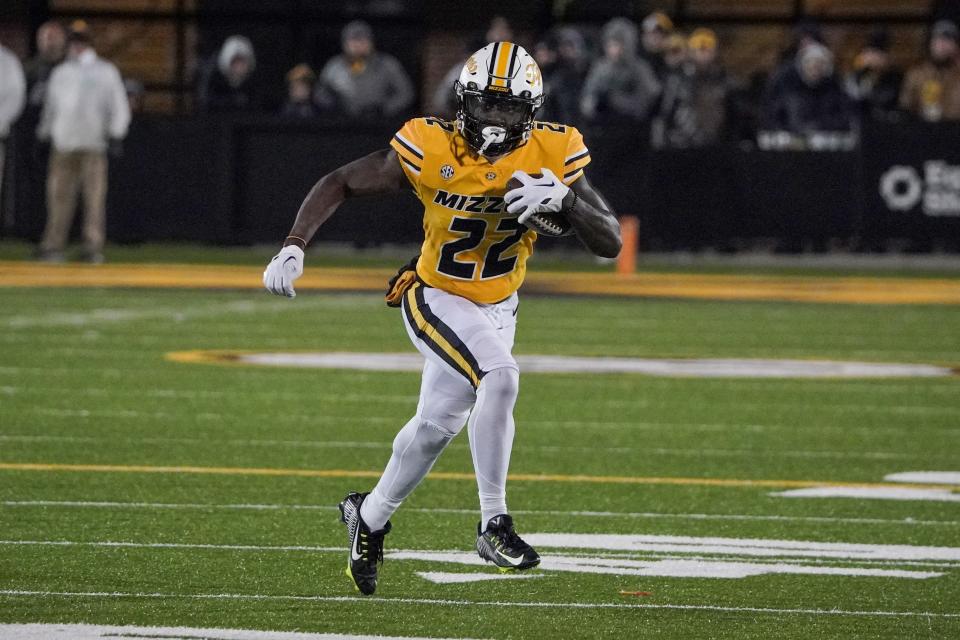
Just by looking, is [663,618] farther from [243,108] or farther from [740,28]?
[740,28]

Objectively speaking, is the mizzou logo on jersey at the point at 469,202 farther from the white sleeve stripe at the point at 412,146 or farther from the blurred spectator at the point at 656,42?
the blurred spectator at the point at 656,42

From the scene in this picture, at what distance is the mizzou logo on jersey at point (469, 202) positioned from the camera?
610cm

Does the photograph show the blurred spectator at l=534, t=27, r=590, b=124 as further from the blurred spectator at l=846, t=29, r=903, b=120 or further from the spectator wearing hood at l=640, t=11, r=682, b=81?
the blurred spectator at l=846, t=29, r=903, b=120

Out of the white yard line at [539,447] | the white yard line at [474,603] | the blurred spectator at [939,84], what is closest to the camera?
the white yard line at [474,603]

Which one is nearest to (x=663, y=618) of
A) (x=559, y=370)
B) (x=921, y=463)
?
(x=921, y=463)

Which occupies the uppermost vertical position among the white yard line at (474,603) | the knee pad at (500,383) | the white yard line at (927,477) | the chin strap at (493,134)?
the chin strap at (493,134)

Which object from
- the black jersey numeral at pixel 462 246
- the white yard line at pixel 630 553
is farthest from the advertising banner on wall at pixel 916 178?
the black jersey numeral at pixel 462 246

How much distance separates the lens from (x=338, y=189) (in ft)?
20.0

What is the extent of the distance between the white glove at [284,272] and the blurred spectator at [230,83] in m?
14.4

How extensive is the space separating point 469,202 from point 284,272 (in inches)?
23.3

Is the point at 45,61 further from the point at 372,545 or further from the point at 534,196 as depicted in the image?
the point at 534,196

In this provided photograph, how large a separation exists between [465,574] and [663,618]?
81cm

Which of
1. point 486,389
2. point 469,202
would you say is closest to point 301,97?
point 469,202

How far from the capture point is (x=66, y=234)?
18859 millimetres
